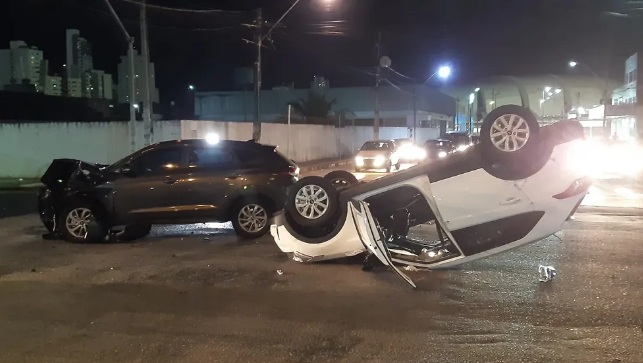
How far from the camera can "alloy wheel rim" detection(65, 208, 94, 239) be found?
10898 mm

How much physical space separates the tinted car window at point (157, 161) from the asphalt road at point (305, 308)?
4.72 ft

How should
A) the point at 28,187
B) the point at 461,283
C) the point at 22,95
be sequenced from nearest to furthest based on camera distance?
the point at 461,283 < the point at 28,187 < the point at 22,95

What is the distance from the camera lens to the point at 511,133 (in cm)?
712

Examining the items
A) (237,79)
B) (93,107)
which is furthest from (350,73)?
(93,107)

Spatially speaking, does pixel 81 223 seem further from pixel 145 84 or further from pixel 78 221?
pixel 145 84

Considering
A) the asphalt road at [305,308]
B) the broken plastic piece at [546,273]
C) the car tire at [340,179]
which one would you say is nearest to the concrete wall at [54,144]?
the asphalt road at [305,308]

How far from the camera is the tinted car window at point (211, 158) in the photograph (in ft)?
36.8

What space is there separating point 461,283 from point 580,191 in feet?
5.77

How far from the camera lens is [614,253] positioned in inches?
388

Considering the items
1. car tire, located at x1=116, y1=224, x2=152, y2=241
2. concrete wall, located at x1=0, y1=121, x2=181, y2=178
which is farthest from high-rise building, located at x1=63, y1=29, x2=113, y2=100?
car tire, located at x1=116, y1=224, x2=152, y2=241

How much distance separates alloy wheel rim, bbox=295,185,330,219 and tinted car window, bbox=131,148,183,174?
11.1 ft

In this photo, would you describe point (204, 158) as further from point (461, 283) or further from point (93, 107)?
point (93, 107)

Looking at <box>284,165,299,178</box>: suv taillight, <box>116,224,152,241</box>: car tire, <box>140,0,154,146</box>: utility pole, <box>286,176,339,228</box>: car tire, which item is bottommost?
<box>116,224,152,241</box>: car tire

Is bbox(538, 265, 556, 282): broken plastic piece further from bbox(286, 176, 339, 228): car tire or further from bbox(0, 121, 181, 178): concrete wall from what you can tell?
bbox(0, 121, 181, 178): concrete wall
